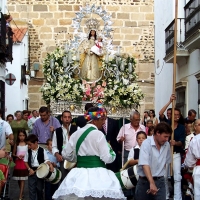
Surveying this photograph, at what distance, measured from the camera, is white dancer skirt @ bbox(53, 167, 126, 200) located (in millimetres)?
6582

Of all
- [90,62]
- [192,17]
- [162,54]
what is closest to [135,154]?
[90,62]

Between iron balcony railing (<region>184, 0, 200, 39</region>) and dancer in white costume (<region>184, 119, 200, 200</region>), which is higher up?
iron balcony railing (<region>184, 0, 200, 39</region>)

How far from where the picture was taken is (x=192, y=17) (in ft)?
51.7

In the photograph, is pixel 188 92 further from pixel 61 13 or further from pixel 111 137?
pixel 61 13

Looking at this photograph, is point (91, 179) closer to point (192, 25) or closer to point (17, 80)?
point (192, 25)

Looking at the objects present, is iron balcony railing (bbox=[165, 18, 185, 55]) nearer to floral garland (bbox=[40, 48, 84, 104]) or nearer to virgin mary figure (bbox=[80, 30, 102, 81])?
virgin mary figure (bbox=[80, 30, 102, 81])

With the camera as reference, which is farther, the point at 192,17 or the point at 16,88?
the point at 16,88

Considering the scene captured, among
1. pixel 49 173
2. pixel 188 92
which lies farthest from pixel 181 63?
pixel 49 173

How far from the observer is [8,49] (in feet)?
63.8

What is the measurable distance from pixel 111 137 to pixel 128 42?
16140 millimetres

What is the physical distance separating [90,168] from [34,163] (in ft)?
10.7

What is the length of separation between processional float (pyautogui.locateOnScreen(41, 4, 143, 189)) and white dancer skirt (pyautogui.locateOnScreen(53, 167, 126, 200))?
21.1 feet

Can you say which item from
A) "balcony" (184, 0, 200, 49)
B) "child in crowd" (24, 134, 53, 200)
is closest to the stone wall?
"balcony" (184, 0, 200, 49)

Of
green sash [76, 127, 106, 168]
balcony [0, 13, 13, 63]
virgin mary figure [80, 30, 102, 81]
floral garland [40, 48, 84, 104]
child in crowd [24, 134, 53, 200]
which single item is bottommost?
child in crowd [24, 134, 53, 200]
